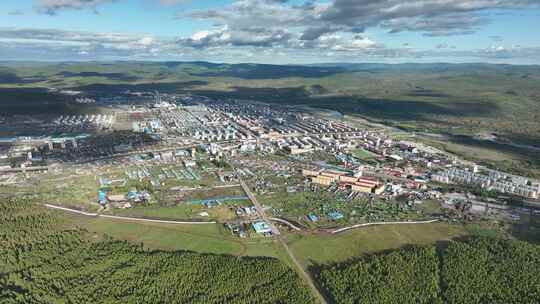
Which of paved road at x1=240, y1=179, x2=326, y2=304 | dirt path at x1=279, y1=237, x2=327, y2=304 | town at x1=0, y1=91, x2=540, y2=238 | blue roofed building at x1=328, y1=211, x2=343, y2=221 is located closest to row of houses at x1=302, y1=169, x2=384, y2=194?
town at x1=0, y1=91, x2=540, y2=238

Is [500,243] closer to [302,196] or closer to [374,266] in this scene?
[374,266]

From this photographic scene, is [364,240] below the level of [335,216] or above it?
below

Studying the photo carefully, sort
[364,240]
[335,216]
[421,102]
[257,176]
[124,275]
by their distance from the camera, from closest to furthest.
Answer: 1. [124,275]
2. [364,240]
3. [335,216]
4. [257,176]
5. [421,102]

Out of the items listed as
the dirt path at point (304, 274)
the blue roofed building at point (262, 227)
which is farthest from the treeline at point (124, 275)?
the blue roofed building at point (262, 227)

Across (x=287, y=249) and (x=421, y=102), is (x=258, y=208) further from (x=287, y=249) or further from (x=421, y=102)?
(x=421, y=102)

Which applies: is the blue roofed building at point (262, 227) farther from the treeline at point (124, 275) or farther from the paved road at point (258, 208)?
the treeline at point (124, 275)

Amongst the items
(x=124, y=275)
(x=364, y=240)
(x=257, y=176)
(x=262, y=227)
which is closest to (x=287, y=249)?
(x=262, y=227)

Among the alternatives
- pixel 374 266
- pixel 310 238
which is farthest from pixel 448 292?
pixel 310 238
